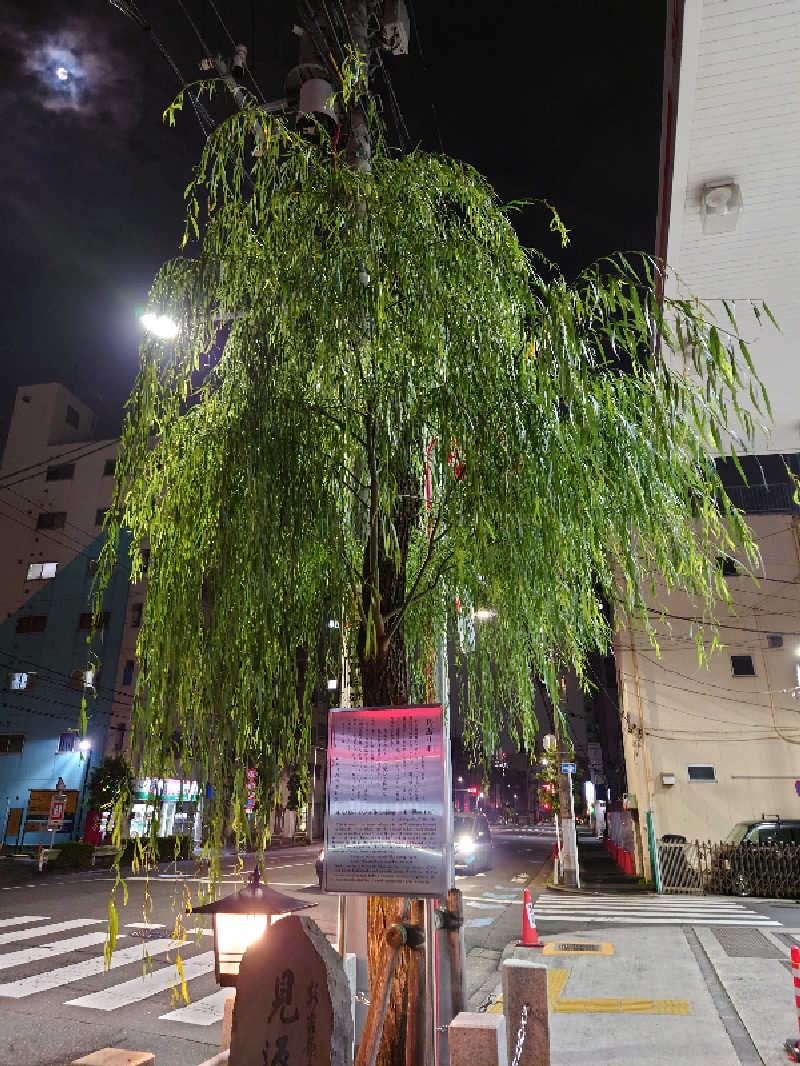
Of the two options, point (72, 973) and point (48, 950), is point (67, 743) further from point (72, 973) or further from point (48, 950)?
point (72, 973)

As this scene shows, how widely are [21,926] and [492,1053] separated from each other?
1307cm

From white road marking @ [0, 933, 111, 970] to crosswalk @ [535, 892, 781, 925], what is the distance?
9264 mm

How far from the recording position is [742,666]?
80.0 ft

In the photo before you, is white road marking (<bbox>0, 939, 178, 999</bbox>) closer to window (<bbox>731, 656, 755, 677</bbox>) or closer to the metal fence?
the metal fence

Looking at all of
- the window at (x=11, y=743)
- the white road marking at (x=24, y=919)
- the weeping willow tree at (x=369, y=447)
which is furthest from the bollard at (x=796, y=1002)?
the window at (x=11, y=743)

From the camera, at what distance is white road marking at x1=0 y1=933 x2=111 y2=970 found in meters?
10.5

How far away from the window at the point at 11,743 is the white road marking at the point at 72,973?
29.7 metres

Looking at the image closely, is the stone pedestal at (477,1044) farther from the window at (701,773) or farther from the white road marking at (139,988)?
the window at (701,773)

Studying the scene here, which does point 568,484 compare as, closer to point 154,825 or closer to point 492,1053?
point 154,825

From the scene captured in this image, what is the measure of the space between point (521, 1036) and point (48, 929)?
37.3ft

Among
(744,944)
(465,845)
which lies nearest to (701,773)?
(465,845)

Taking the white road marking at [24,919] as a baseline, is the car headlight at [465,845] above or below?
above

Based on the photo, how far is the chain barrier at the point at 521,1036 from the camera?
5.65 m

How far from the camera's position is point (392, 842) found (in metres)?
3.91
